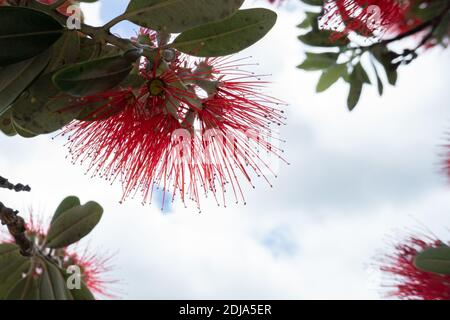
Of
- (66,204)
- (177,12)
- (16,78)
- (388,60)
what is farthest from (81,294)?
(388,60)

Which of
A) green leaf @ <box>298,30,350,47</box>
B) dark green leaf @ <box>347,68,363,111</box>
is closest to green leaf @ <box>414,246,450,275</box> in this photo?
dark green leaf @ <box>347,68,363,111</box>

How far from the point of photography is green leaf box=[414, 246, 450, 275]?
1.80m

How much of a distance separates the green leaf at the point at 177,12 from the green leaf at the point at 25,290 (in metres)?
1.03

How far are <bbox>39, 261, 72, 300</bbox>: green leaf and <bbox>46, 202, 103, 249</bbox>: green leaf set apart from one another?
0.10 meters

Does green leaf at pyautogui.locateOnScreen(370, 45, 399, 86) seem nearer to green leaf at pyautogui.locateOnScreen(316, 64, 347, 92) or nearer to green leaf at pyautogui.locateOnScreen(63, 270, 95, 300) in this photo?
green leaf at pyautogui.locateOnScreen(316, 64, 347, 92)

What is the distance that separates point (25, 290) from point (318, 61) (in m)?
2.11

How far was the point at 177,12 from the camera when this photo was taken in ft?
4.36

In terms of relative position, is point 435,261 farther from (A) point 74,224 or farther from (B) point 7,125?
(B) point 7,125

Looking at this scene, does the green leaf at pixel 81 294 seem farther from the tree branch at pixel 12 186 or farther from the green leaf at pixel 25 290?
the tree branch at pixel 12 186

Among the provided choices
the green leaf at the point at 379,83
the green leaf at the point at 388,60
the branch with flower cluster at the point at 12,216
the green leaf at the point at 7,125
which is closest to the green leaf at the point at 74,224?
the branch with flower cluster at the point at 12,216

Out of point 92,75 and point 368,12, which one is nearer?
point 92,75

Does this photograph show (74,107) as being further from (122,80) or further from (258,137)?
(258,137)

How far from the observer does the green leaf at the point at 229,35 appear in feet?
4.66
